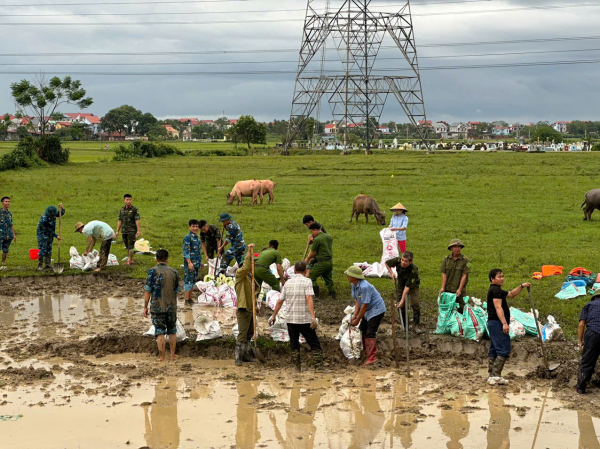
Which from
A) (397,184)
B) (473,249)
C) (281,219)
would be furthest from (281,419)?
(397,184)

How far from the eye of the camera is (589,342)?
9242 millimetres

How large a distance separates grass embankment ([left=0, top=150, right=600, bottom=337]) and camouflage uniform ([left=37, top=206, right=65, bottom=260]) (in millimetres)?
723

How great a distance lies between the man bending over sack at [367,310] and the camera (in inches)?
425

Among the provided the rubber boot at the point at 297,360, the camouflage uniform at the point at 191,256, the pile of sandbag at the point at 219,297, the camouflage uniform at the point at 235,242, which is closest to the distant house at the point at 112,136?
the camouflage uniform at the point at 191,256

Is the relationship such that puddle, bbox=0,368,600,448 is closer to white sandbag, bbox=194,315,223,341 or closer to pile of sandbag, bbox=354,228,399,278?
white sandbag, bbox=194,315,223,341

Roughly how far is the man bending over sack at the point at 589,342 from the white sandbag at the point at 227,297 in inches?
273

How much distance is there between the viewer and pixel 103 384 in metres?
10.2

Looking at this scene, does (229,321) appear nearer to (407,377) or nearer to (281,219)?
(407,377)

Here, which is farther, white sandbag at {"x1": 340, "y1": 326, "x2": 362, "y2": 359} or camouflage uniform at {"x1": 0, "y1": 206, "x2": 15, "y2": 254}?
camouflage uniform at {"x1": 0, "y1": 206, "x2": 15, "y2": 254}

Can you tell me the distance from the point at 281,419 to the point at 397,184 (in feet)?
93.2

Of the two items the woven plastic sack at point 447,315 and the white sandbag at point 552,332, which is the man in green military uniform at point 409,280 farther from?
the white sandbag at point 552,332

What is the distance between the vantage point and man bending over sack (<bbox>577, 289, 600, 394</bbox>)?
9.20m

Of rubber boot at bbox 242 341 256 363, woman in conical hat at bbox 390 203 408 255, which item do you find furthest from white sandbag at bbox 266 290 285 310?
woman in conical hat at bbox 390 203 408 255

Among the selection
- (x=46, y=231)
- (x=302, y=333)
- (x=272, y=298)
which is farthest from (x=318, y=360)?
(x=46, y=231)
